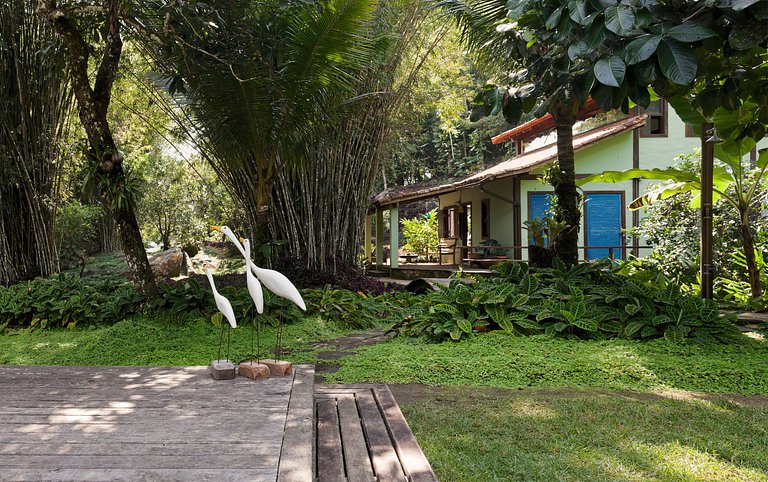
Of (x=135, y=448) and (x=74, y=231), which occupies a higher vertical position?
(x=74, y=231)

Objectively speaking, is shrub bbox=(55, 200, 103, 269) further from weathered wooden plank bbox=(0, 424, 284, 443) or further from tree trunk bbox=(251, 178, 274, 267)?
weathered wooden plank bbox=(0, 424, 284, 443)

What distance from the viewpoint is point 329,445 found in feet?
8.56

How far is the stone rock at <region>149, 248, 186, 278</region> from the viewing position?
1440 cm

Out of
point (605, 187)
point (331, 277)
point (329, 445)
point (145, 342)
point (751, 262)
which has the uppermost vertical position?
point (605, 187)

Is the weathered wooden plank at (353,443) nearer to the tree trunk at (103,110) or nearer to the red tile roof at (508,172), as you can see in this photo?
the tree trunk at (103,110)

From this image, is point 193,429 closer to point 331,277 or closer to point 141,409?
point 141,409

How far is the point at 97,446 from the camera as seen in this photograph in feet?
7.06

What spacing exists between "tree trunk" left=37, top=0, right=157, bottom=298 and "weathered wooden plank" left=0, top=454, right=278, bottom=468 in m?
5.08

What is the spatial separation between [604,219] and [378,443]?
12.9 m

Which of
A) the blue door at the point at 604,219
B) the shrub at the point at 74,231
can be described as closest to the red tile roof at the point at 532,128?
the blue door at the point at 604,219

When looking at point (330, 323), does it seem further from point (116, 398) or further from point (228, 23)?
point (116, 398)

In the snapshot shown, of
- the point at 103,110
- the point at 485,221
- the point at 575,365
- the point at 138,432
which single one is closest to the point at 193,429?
the point at 138,432

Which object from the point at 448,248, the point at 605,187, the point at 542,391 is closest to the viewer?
the point at 542,391

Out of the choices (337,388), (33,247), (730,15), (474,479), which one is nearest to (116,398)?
(337,388)
